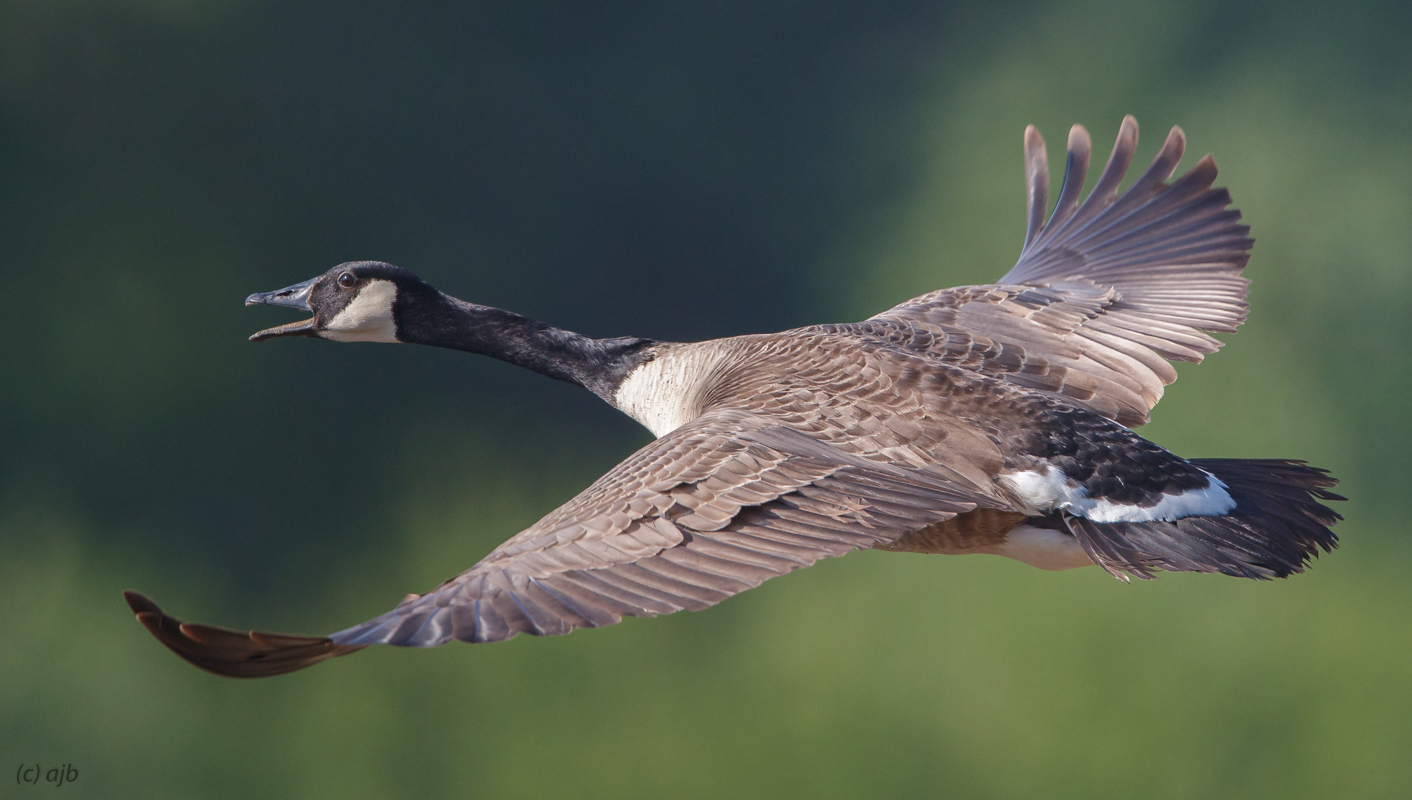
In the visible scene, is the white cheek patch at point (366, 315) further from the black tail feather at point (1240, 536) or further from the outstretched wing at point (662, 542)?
the black tail feather at point (1240, 536)

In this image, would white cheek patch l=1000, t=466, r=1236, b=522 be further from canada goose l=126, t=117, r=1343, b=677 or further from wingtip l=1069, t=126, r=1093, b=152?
wingtip l=1069, t=126, r=1093, b=152

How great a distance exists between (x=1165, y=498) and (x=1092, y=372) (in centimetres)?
56

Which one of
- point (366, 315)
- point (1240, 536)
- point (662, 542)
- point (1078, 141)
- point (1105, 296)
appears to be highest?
point (1078, 141)

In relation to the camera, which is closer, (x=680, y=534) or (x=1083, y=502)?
(x=680, y=534)

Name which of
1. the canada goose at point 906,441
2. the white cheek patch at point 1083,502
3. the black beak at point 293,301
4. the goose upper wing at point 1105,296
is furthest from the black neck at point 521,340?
the white cheek patch at point 1083,502

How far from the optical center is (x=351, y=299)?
2.95m

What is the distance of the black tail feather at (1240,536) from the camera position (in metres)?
2.10

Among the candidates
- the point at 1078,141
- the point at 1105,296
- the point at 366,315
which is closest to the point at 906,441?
the point at 1105,296

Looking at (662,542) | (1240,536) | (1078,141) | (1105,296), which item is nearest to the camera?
(662,542)

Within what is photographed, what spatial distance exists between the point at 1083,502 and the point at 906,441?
1.26ft

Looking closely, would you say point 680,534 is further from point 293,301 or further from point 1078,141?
point 1078,141

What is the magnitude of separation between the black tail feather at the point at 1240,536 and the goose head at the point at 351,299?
180 cm

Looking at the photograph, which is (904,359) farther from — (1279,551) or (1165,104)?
(1165,104)

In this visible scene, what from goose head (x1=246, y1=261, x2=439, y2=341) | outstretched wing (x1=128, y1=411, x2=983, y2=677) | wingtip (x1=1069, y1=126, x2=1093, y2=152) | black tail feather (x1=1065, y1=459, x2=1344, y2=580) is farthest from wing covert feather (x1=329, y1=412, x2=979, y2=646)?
wingtip (x1=1069, y1=126, x2=1093, y2=152)
